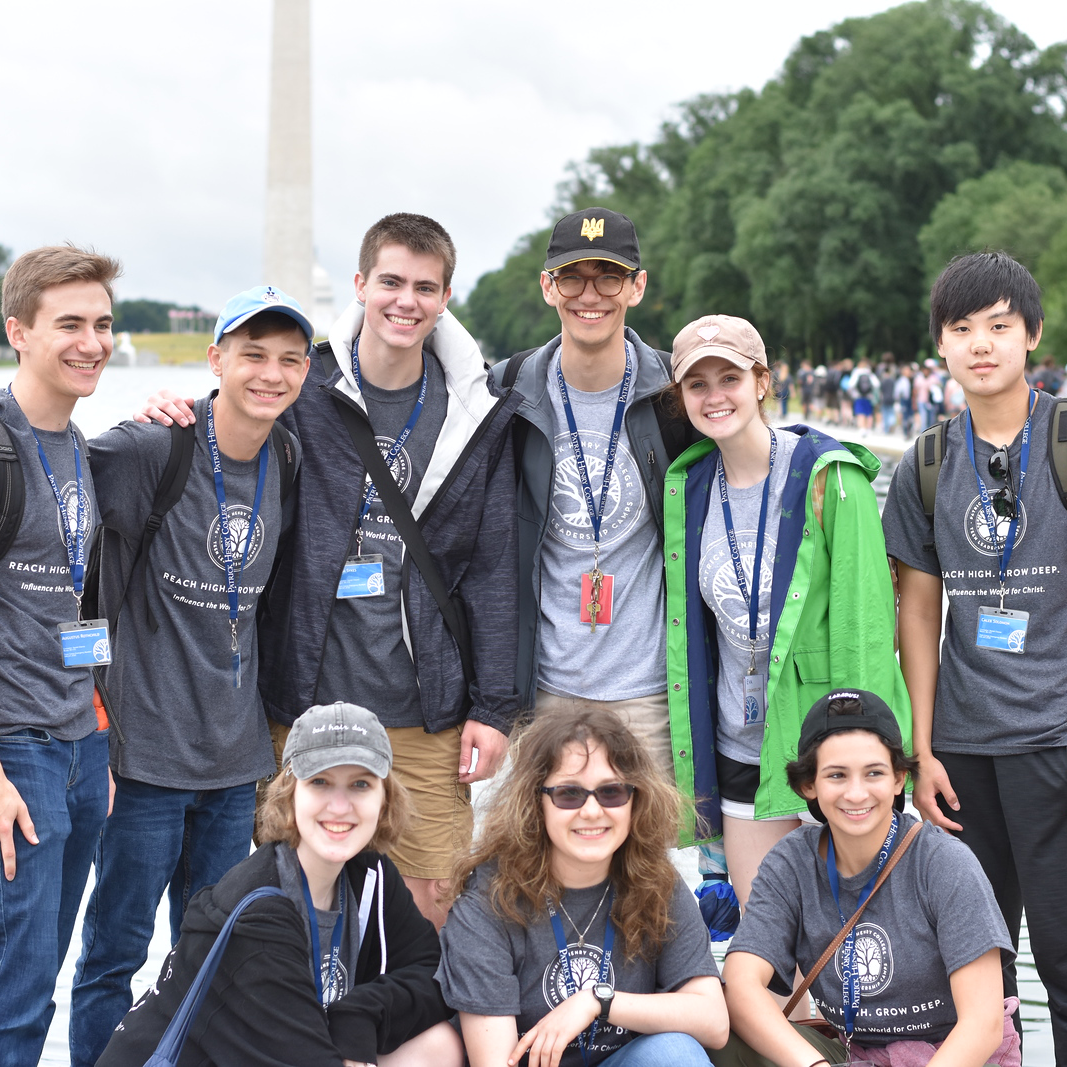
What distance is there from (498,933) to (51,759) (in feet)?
4.05

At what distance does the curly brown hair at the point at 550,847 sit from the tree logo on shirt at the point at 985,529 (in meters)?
1.25

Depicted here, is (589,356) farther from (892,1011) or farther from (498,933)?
(892,1011)

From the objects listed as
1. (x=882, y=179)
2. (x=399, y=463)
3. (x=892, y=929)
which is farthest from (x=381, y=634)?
(x=882, y=179)

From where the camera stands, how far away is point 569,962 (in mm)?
3660

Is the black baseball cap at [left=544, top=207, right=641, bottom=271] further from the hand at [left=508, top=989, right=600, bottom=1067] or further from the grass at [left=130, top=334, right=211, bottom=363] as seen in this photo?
the grass at [left=130, top=334, right=211, bottom=363]

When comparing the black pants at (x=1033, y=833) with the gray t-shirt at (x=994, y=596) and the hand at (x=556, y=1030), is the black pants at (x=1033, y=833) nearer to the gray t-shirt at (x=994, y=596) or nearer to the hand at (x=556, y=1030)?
the gray t-shirt at (x=994, y=596)

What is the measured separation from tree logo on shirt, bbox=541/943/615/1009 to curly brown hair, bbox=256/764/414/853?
0.54 meters

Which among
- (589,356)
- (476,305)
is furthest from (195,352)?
(589,356)

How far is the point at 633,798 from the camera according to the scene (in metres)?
3.72

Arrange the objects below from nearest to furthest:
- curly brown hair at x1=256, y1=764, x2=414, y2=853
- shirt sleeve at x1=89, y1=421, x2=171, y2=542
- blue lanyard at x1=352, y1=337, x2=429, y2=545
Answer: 1. curly brown hair at x1=256, y1=764, x2=414, y2=853
2. shirt sleeve at x1=89, y1=421, x2=171, y2=542
3. blue lanyard at x1=352, y1=337, x2=429, y2=545

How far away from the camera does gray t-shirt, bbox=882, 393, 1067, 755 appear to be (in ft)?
13.5

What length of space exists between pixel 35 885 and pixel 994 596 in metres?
2.82

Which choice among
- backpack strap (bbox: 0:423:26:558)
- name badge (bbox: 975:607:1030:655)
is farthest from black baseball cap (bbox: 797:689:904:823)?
backpack strap (bbox: 0:423:26:558)

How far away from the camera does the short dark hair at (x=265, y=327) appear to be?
4.06 m
